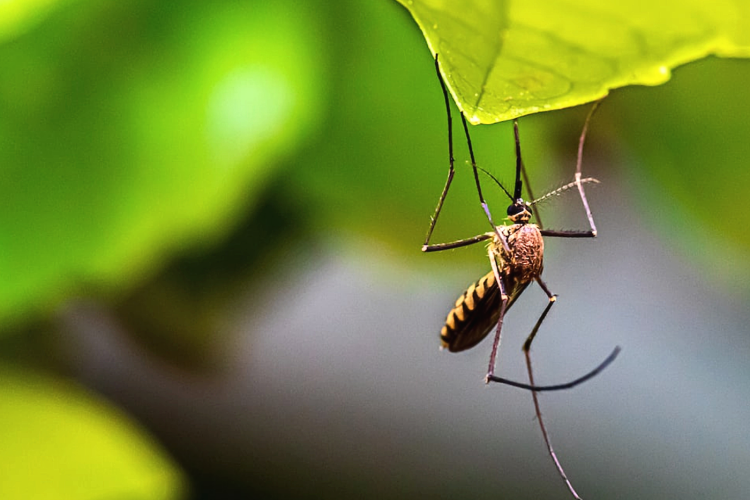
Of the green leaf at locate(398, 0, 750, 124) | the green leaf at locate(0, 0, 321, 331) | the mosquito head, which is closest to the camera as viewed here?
the green leaf at locate(398, 0, 750, 124)

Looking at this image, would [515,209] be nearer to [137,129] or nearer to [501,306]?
[501,306]

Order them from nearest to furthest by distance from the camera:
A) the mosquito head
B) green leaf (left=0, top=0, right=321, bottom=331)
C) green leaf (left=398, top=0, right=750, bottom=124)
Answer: green leaf (left=398, top=0, right=750, bottom=124) → green leaf (left=0, top=0, right=321, bottom=331) → the mosquito head

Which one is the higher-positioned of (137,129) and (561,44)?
(137,129)

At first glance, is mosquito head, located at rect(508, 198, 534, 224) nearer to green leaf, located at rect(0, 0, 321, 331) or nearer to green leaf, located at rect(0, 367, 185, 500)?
green leaf, located at rect(0, 0, 321, 331)

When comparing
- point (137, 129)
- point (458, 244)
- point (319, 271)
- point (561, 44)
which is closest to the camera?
point (561, 44)

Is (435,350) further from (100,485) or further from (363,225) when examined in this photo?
(100,485)

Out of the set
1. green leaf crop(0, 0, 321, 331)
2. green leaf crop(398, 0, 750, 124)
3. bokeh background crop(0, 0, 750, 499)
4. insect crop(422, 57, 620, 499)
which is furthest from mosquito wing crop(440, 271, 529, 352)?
green leaf crop(398, 0, 750, 124)

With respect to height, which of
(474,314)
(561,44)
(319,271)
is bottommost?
(561,44)

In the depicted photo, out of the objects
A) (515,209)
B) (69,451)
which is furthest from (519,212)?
(69,451)
